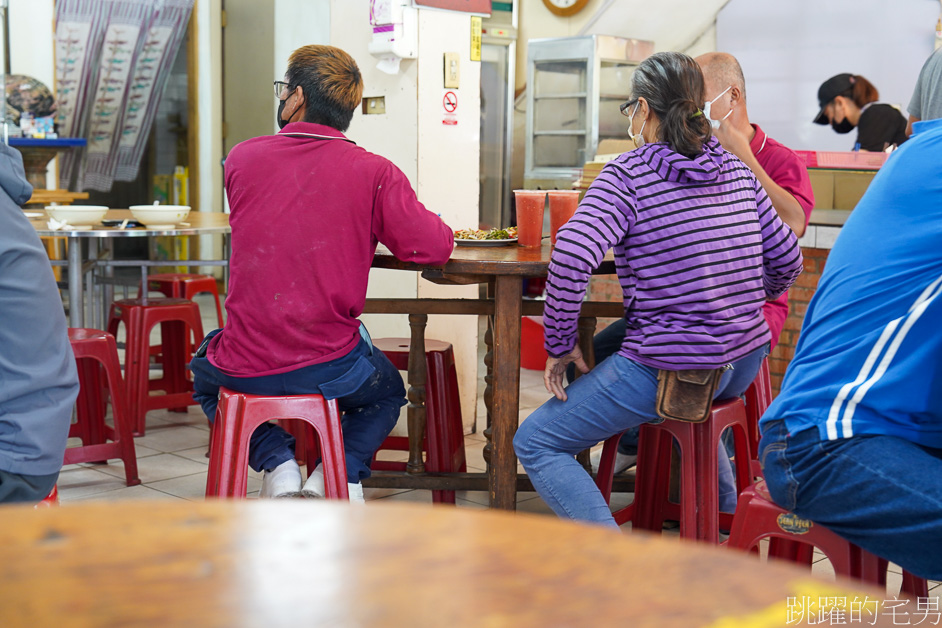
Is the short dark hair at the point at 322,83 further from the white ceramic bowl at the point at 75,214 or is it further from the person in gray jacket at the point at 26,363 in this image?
the white ceramic bowl at the point at 75,214

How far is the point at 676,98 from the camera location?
235 centimetres

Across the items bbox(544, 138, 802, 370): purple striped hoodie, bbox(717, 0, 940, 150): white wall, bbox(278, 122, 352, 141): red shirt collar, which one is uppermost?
bbox(717, 0, 940, 150): white wall

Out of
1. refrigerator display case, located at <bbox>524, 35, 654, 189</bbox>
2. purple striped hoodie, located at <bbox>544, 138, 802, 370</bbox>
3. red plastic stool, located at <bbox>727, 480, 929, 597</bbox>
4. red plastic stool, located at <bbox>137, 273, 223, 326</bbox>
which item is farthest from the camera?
refrigerator display case, located at <bbox>524, 35, 654, 189</bbox>

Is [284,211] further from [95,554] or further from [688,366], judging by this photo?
[95,554]

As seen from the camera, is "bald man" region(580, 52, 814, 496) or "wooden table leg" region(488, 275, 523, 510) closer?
"wooden table leg" region(488, 275, 523, 510)

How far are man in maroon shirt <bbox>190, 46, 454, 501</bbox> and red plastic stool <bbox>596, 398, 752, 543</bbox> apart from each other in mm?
770

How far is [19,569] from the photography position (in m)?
0.66

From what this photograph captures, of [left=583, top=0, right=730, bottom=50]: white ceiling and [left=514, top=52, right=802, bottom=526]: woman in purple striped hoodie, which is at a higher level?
[left=583, top=0, right=730, bottom=50]: white ceiling

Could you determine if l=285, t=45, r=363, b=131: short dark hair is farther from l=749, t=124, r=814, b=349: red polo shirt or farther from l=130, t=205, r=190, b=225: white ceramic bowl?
l=130, t=205, r=190, b=225: white ceramic bowl

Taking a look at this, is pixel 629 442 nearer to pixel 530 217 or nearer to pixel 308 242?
pixel 530 217

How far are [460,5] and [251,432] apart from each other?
239 centimetres

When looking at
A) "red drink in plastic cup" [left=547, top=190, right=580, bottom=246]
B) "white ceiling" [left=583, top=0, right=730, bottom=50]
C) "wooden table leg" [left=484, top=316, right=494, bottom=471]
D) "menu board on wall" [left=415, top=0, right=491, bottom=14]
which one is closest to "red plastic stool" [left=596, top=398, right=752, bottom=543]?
"wooden table leg" [left=484, top=316, right=494, bottom=471]

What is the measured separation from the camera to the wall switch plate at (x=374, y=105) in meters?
4.12

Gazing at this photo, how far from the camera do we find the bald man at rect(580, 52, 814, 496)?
3.01 meters
